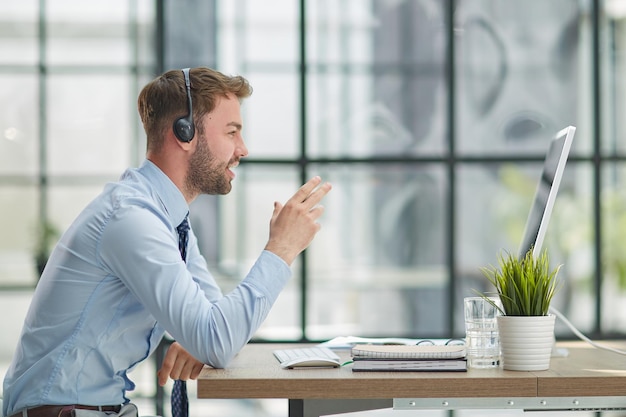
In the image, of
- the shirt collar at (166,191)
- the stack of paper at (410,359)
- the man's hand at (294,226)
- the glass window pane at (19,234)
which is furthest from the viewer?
the glass window pane at (19,234)

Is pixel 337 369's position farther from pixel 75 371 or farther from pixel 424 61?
pixel 424 61

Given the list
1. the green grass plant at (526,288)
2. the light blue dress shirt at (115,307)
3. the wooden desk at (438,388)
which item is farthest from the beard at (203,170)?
the green grass plant at (526,288)

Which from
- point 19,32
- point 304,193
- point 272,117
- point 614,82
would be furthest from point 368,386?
point 19,32

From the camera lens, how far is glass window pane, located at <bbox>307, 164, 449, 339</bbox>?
444 cm

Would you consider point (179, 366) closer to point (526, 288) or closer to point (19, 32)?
point (526, 288)

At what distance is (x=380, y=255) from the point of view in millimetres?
4469

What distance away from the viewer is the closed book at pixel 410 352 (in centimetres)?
199

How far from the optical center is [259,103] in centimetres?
446

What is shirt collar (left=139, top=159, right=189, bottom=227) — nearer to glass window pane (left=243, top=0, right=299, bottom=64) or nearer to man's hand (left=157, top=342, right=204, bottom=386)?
man's hand (left=157, top=342, right=204, bottom=386)

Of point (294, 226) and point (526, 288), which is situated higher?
point (294, 226)

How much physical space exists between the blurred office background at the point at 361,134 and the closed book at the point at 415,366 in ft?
7.96

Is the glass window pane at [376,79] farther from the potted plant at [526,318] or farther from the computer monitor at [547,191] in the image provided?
the potted plant at [526,318]

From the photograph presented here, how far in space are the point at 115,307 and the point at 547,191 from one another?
1.10 metres

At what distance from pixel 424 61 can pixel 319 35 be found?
0.53m
